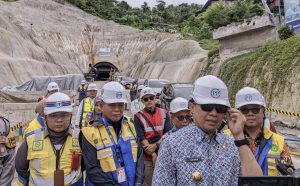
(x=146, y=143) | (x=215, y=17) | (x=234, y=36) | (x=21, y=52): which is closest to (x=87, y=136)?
(x=146, y=143)

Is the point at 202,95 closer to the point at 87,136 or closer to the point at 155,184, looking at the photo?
the point at 155,184

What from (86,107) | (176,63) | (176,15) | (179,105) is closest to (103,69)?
(176,63)

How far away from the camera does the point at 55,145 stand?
3.76 metres

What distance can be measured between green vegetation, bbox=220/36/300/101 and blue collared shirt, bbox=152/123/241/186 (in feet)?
48.3

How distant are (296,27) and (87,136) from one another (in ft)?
61.5

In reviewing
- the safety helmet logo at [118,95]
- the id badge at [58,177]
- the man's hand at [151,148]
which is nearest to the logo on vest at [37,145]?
the id badge at [58,177]

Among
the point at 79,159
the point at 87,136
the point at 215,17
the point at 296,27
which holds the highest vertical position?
the point at 215,17

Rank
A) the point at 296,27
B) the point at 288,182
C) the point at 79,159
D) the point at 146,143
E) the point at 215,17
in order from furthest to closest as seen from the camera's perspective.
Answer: the point at 215,17 → the point at 296,27 → the point at 146,143 → the point at 79,159 → the point at 288,182

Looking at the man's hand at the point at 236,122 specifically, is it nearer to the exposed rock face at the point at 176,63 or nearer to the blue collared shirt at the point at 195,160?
the blue collared shirt at the point at 195,160

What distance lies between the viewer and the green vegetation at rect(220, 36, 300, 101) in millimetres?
16328

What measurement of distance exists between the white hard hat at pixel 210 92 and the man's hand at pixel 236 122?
0.11 m

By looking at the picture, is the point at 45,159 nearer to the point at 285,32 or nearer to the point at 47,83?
the point at 285,32

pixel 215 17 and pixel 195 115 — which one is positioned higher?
pixel 215 17

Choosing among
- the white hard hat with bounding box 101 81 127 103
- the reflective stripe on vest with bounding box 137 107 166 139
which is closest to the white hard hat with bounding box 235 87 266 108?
the white hard hat with bounding box 101 81 127 103
